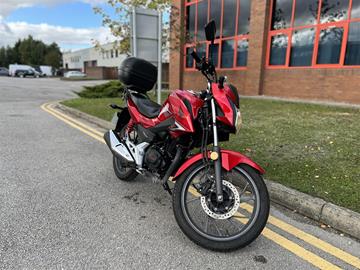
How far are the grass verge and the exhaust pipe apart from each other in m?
1.82

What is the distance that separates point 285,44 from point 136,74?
35.2 ft

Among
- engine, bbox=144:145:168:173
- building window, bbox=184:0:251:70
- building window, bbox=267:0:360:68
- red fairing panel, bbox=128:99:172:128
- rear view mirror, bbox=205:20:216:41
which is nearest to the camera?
rear view mirror, bbox=205:20:216:41

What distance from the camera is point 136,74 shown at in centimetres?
392

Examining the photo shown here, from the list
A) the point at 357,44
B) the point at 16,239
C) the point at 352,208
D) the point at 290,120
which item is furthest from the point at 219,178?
the point at 357,44

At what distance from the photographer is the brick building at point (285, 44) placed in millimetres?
10906

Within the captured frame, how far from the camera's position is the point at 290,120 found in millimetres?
7945

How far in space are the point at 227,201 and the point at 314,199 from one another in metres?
1.19

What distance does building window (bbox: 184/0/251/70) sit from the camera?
1462cm

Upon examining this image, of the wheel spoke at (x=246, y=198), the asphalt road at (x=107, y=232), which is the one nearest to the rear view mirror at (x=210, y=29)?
the wheel spoke at (x=246, y=198)

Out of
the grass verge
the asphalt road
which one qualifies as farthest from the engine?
the grass verge

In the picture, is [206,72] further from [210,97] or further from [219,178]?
[219,178]

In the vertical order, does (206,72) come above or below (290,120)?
above

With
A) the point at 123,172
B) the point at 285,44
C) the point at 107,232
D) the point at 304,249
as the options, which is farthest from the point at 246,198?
the point at 285,44

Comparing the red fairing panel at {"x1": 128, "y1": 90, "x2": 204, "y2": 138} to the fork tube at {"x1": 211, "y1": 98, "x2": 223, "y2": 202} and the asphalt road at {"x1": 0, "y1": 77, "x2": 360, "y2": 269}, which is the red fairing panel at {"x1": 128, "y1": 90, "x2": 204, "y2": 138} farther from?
the asphalt road at {"x1": 0, "y1": 77, "x2": 360, "y2": 269}
